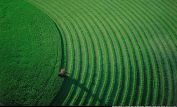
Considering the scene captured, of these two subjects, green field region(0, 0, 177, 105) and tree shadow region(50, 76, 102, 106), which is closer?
tree shadow region(50, 76, 102, 106)

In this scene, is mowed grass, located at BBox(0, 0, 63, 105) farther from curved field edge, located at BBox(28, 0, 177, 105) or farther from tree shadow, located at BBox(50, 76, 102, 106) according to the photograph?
curved field edge, located at BBox(28, 0, 177, 105)

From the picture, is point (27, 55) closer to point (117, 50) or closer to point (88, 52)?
point (88, 52)

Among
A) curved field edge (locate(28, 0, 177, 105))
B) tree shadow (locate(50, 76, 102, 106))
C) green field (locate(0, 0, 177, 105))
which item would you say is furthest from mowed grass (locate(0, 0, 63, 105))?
curved field edge (locate(28, 0, 177, 105))

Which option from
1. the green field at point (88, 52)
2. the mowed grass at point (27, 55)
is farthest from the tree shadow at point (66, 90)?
the mowed grass at point (27, 55)

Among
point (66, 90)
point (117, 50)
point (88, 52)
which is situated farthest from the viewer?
point (117, 50)

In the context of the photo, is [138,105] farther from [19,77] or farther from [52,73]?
[19,77]

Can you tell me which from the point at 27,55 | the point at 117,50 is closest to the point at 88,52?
the point at 117,50
